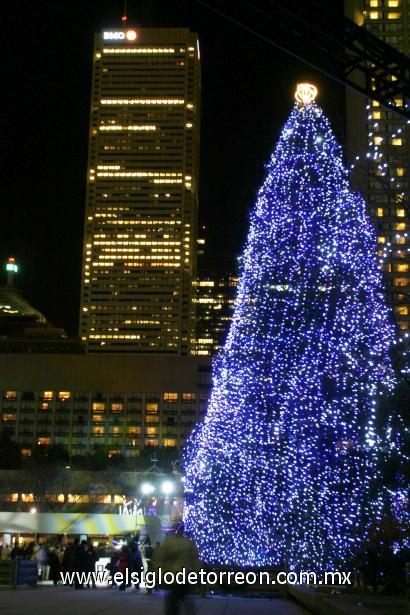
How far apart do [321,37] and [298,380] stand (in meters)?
11.0

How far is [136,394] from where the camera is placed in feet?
405

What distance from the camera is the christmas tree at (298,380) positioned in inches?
787

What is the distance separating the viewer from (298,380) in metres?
21.3

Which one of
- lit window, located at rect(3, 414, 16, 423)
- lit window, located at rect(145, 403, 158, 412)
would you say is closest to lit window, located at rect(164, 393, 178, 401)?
lit window, located at rect(145, 403, 158, 412)

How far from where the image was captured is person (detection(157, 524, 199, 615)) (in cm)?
861

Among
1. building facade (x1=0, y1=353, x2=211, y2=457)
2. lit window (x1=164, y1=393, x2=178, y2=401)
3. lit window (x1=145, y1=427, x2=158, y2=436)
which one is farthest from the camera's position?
lit window (x1=145, y1=427, x2=158, y2=436)

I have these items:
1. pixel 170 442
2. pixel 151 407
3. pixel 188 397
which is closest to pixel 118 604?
pixel 188 397

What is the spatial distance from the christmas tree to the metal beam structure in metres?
7.64

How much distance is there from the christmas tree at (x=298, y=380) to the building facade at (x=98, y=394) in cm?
9755

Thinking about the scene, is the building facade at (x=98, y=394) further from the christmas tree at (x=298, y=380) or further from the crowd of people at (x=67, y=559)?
the christmas tree at (x=298, y=380)

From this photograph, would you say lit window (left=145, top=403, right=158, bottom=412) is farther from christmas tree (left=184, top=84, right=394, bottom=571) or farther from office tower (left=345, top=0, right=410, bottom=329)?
christmas tree (left=184, top=84, right=394, bottom=571)

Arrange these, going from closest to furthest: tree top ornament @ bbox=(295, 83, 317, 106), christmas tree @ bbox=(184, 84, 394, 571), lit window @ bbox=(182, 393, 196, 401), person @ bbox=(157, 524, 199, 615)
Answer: person @ bbox=(157, 524, 199, 615), christmas tree @ bbox=(184, 84, 394, 571), tree top ornament @ bbox=(295, 83, 317, 106), lit window @ bbox=(182, 393, 196, 401)

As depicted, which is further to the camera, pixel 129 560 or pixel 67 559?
pixel 67 559

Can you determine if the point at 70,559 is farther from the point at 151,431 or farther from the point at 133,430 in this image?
the point at 151,431
